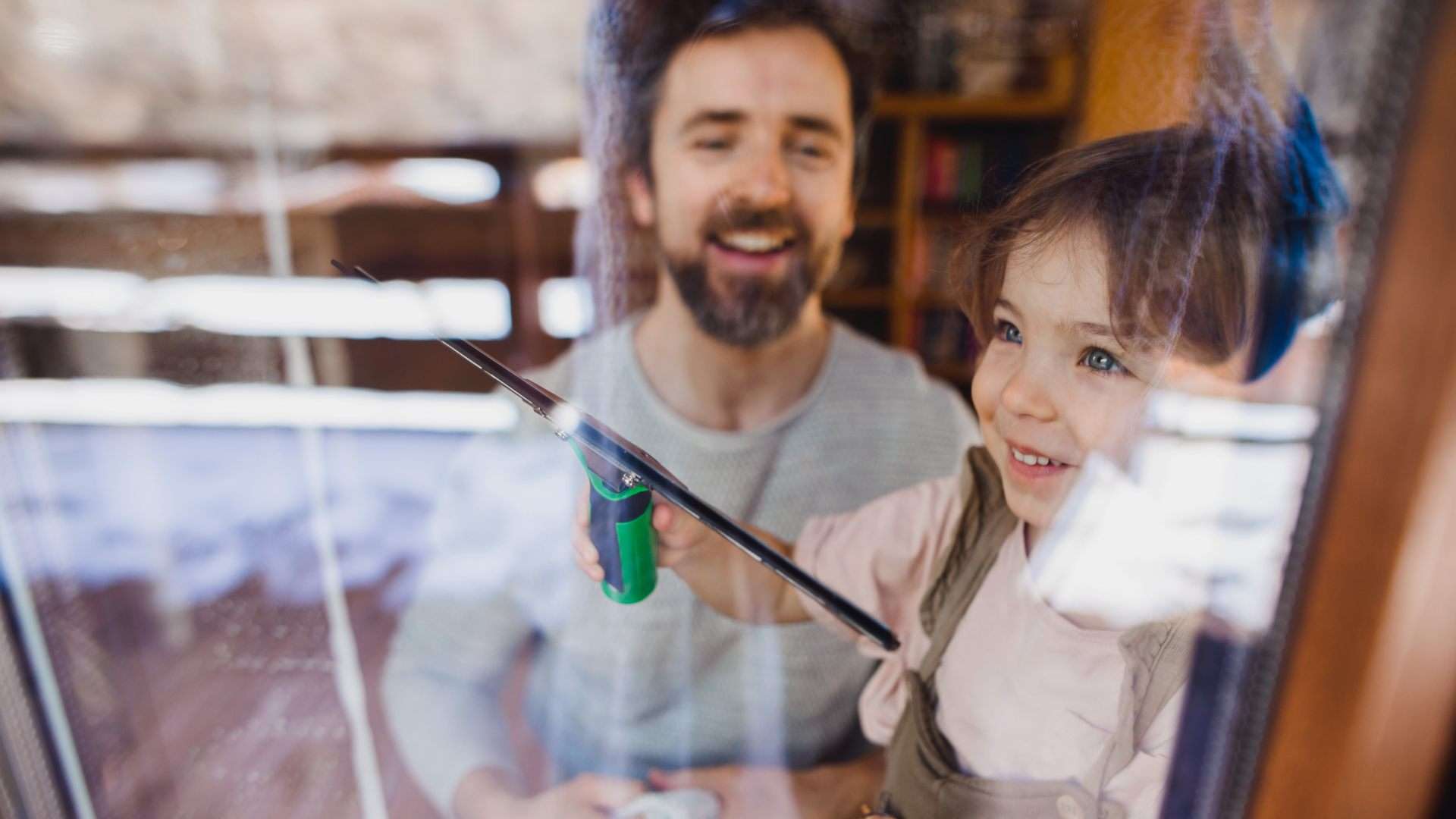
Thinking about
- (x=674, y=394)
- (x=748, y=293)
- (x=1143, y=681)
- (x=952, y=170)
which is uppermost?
(x=952, y=170)

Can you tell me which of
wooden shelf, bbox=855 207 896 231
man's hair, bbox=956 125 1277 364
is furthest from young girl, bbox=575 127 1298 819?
wooden shelf, bbox=855 207 896 231

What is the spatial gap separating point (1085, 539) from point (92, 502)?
4.75ft

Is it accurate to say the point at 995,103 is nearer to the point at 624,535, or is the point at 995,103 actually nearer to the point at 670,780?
the point at 624,535

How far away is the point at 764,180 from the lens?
59 centimetres

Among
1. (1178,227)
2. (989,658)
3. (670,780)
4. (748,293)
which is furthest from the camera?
(670,780)

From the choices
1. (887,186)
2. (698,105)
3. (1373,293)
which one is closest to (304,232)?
(698,105)

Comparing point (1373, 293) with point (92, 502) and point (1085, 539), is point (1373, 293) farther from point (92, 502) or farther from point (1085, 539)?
point (92, 502)

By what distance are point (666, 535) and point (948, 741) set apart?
0.88ft

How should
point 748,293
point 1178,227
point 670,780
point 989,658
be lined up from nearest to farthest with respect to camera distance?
point 1178,227, point 989,658, point 748,293, point 670,780

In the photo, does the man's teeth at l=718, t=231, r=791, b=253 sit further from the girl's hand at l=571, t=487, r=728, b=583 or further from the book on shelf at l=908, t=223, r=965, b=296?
the girl's hand at l=571, t=487, r=728, b=583

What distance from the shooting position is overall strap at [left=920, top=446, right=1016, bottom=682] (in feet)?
1.77

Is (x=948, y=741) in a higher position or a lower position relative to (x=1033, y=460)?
lower

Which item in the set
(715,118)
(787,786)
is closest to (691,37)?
(715,118)

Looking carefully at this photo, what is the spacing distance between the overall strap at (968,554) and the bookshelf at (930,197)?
7 cm
